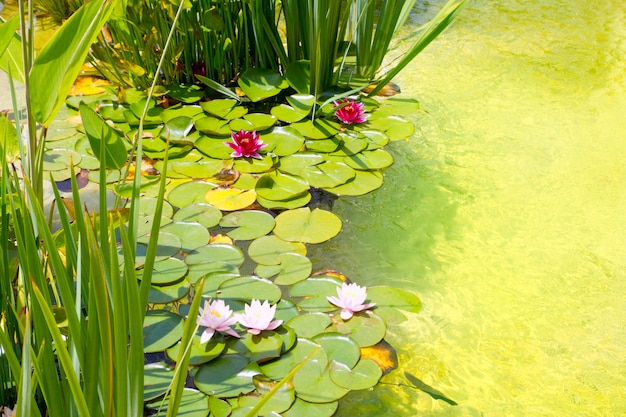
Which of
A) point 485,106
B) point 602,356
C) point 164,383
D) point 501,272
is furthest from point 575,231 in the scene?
point 164,383

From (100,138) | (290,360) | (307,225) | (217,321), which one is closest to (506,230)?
(307,225)

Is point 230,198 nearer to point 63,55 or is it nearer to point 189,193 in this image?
point 189,193

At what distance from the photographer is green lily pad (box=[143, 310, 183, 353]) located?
1.50m

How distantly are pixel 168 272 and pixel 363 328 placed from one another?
516 mm

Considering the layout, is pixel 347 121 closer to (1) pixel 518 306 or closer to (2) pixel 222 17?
(2) pixel 222 17

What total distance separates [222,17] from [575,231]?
135cm

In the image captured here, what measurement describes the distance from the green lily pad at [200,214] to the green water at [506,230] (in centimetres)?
33

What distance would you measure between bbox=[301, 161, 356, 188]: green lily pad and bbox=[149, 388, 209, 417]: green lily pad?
2.76 ft

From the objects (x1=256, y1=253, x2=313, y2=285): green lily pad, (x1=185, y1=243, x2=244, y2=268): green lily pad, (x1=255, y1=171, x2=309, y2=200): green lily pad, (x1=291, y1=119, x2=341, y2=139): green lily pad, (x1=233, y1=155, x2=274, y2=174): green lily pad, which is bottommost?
(x1=256, y1=253, x2=313, y2=285): green lily pad

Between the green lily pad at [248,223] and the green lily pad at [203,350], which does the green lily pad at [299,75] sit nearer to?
the green lily pad at [248,223]

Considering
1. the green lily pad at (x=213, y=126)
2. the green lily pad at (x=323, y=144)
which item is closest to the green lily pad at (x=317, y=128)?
the green lily pad at (x=323, y=144)

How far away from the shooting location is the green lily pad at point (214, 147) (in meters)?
2.18

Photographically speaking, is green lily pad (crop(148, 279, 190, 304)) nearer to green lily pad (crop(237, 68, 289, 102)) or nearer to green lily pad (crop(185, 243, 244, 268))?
green lily pad (crop(185, 243, 244, 268))

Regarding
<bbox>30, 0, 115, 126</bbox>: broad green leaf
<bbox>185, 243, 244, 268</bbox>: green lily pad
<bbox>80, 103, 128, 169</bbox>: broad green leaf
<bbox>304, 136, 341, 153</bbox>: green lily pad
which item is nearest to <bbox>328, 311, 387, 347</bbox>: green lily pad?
<bbox>185, 243, 244, 268</bbox>: green lily pad
